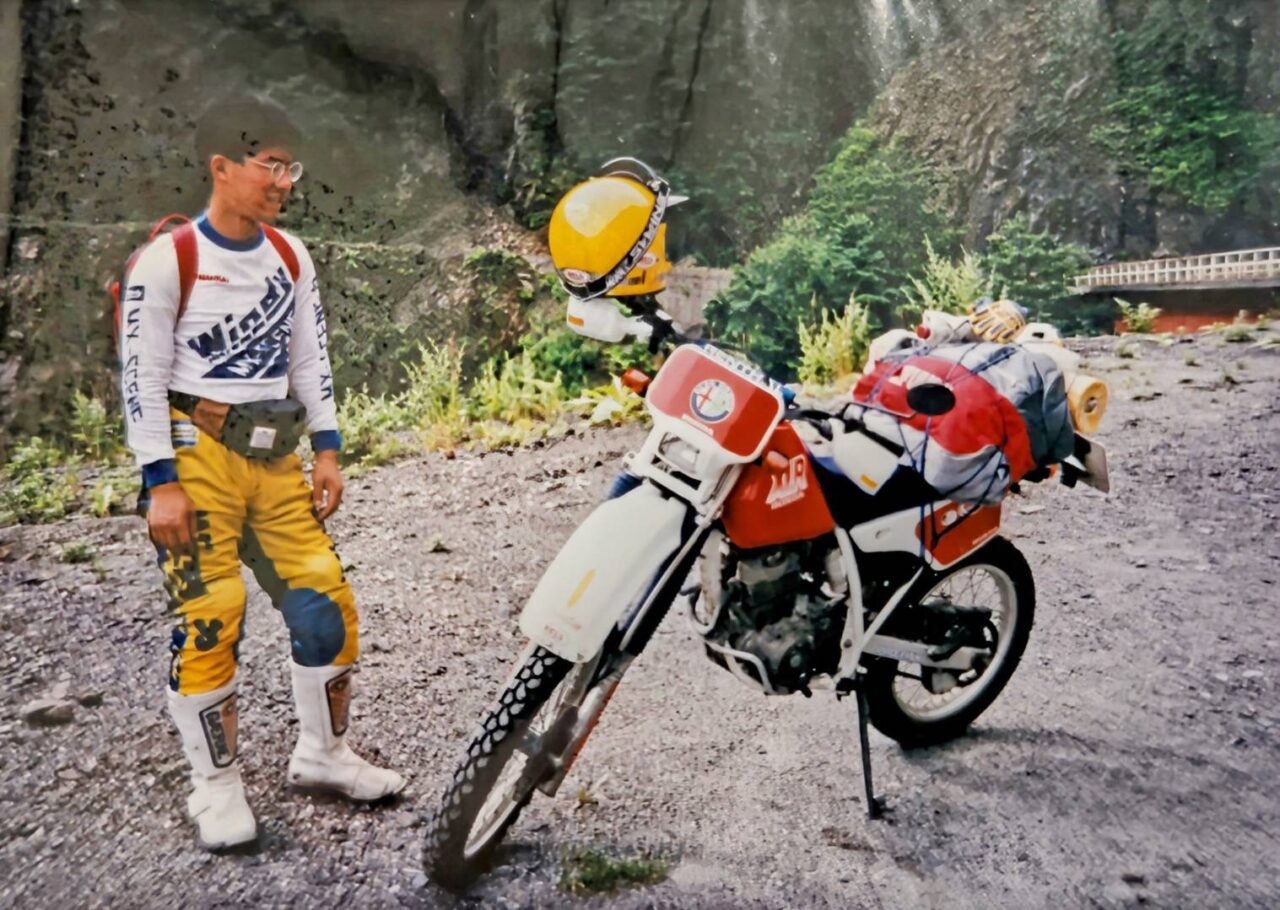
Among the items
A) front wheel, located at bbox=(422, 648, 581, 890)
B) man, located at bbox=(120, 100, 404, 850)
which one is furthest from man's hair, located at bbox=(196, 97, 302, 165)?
front wheel, located at bbox=(422, 648, 581, 890)

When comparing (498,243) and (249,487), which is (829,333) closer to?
(498,243)

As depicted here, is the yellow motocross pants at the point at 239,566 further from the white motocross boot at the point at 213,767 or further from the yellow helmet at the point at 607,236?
the yellow helmet at the point at 607,236

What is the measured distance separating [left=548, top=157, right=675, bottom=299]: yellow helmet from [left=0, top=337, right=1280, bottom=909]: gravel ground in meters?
0.75

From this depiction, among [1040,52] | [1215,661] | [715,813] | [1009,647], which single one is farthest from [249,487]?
[1040,52]

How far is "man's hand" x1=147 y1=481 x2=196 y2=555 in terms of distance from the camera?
56.6 inches

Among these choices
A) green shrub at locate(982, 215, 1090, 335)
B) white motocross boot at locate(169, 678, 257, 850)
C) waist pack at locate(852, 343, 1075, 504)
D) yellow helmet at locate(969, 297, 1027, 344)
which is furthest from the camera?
green shrub at locate(982, 215, 1090, 335)

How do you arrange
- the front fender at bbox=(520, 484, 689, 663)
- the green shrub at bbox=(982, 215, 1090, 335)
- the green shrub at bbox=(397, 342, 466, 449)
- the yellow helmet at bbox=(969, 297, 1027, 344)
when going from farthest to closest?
the green shrub at bbox=(982, 215, 1090, 335)
the green shrub at bbox=(397, 342, 466, 449)
the yellow helmet at bbox=(969, 297, 1027, 344)
the front fender at bbox=(520, 484, 689, 663)

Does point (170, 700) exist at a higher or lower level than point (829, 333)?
lower

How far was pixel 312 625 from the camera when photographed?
63.0 inches

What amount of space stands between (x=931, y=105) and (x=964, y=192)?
8.6 inches

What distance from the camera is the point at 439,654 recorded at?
1.88m

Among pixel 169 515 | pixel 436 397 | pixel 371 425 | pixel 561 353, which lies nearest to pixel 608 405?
pixel 561 353

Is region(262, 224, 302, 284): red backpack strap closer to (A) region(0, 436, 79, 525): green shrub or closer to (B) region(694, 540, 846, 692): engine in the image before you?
(A) region(0, 436, 79, 525): green shrub

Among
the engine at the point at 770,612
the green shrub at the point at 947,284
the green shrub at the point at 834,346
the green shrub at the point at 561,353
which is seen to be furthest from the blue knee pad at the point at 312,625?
the green shrub at the point at 947,284
